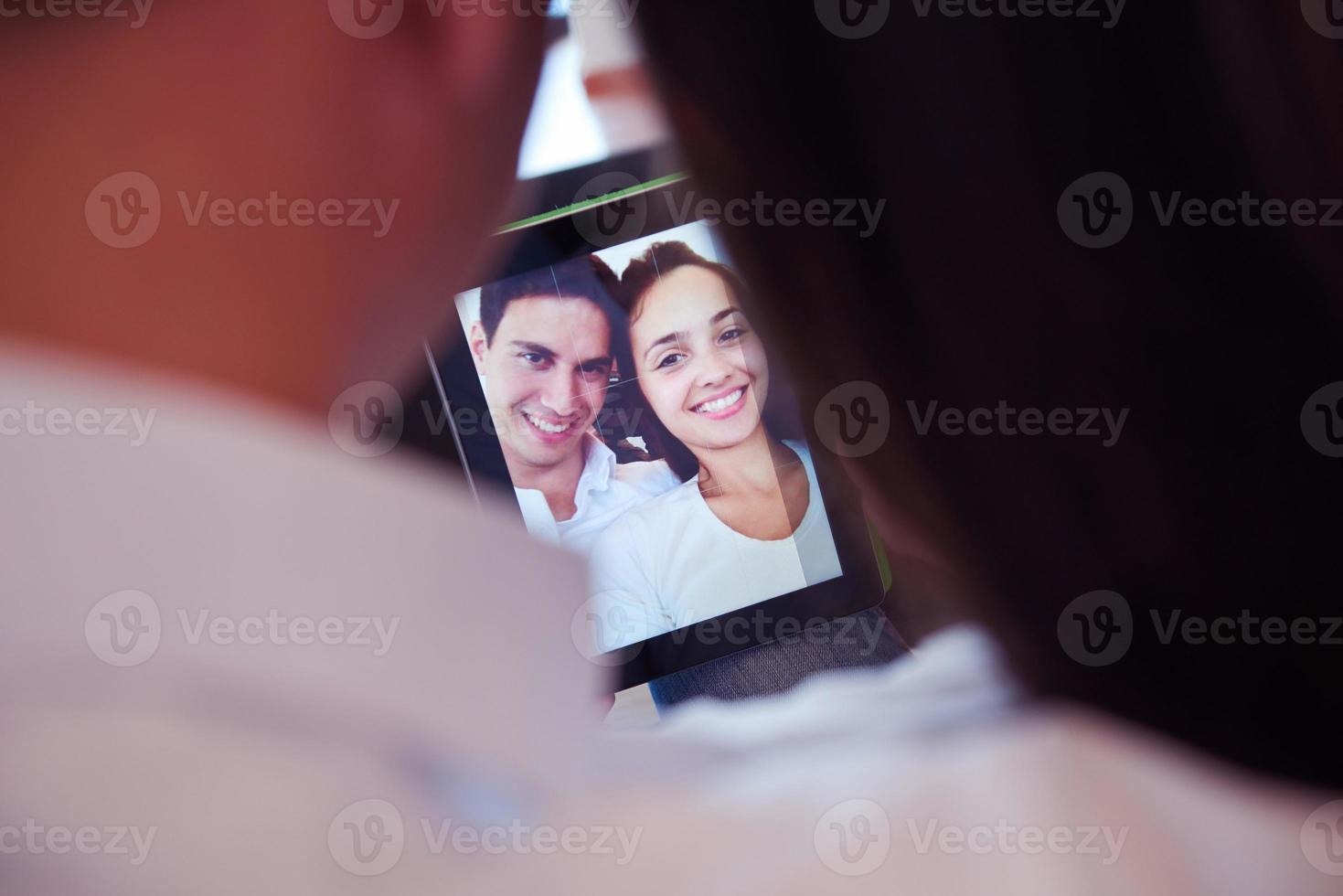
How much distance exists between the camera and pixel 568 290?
60 cm

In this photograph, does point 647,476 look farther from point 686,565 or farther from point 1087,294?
point 1087,294

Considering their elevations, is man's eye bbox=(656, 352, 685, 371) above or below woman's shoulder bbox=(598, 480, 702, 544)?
above

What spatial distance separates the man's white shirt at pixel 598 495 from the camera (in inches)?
23.9

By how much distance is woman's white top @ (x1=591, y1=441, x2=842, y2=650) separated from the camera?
2.02 feet

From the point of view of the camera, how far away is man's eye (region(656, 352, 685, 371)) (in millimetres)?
603

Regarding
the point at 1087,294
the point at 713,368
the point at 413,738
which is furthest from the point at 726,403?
the point at 413,738

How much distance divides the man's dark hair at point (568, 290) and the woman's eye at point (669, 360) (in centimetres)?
3

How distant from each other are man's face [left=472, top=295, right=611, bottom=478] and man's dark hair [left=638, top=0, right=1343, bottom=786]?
0.41ft

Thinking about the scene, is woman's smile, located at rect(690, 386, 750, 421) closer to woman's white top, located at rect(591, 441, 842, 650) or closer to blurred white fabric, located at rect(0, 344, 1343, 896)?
woman's white top, located at rect(591, 441, 842, 650)

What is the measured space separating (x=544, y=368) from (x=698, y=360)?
11 centimetres

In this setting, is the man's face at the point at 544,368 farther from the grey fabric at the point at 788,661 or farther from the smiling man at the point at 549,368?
the grey fabric at the point at 788,661

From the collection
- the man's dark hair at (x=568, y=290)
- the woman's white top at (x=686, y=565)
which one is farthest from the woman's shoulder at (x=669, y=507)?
the man's dark hair at (x=568, y=290)

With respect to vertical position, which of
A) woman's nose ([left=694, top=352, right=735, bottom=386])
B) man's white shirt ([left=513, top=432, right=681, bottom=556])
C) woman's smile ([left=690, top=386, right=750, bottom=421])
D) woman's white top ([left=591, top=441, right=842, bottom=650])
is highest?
woman's nose ([left=694, top=352, right=735, bottom=386])

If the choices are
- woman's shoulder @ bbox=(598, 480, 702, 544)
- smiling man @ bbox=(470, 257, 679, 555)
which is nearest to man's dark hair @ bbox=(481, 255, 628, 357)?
smiling man @ bbox=(470, 257, 679, 555)
